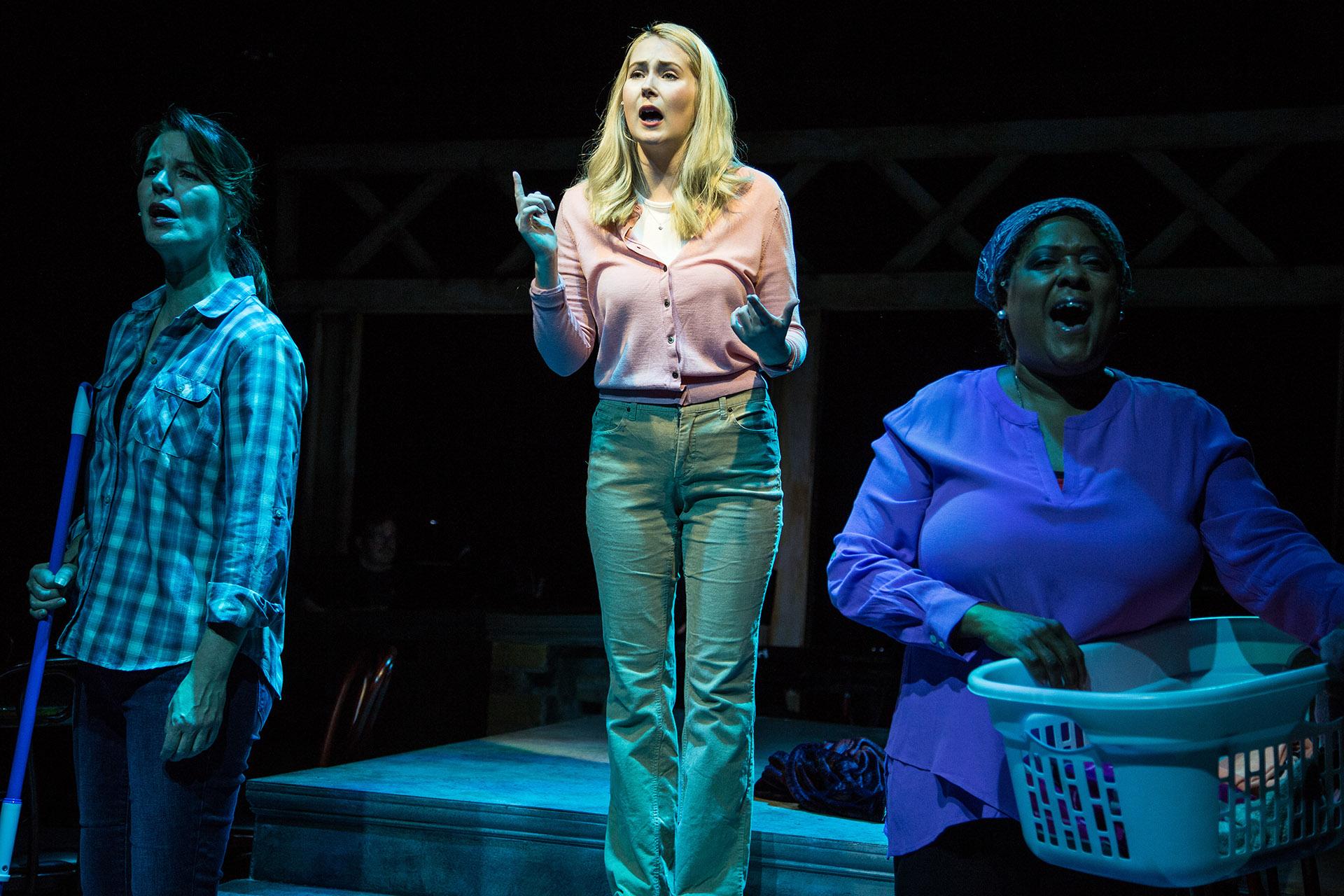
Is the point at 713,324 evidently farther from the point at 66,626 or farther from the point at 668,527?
the point at 66,626

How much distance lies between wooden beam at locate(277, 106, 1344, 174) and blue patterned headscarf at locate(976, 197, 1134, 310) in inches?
220

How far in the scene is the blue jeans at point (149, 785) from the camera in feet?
6.31

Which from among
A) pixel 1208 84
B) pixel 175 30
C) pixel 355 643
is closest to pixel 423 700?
pixel 355 643

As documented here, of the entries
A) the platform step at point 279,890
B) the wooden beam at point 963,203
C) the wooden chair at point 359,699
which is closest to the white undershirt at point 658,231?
the platform step at point 279,890

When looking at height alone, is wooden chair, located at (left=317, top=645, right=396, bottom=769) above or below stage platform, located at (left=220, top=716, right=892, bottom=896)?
above

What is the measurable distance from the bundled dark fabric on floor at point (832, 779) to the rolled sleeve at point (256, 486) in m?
1.79

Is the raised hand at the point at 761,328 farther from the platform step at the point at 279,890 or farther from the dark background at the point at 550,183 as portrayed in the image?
the dark background at the point at 550,183

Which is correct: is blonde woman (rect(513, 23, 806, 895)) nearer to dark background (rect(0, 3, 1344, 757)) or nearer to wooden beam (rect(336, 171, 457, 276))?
dark background (rect(0, 3, 1344, 757))

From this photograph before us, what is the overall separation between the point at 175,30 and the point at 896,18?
391 centimetres

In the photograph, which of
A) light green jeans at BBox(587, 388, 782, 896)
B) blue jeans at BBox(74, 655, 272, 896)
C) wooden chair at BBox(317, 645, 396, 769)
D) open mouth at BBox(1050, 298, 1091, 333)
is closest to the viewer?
open mouth at BBox(1050, 298, 1091, 333)

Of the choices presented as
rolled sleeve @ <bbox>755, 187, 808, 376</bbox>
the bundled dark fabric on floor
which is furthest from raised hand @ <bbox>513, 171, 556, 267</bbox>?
the bundled dark fabric on floor

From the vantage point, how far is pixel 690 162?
2.58 m

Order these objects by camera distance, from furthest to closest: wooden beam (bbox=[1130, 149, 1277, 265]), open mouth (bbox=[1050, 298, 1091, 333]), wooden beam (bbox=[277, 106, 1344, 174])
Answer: wooden beam (bbox=[1130, 149, 1277, 265]) → wooden beam (bbox=[277, 106, 1344, 174]) → open mouth (bbox=[1050, 298, 1091, 333])

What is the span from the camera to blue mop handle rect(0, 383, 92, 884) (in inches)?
83.7
